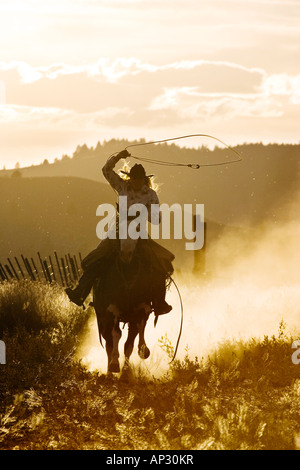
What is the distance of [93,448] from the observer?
7.95 m

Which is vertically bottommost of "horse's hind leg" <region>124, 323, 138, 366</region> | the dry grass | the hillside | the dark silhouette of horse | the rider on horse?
the hillside

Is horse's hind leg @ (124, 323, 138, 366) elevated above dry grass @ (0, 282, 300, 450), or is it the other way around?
horse's hind leg @ (124, 323, 138, 366)

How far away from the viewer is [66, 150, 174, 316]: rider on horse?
11.1 metres

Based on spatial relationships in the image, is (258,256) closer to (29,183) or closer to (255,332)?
(255,332)

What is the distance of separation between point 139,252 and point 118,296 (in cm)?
67

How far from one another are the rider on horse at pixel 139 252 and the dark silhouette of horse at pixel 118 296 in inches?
3.7

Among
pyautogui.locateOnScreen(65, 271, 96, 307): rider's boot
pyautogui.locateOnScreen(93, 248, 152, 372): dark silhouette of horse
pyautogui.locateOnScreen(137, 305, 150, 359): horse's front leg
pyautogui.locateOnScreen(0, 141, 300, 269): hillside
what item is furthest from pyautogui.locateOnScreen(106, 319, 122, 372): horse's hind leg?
pyautogui.locateOnScreen(0, 141, 300, 269): hillside

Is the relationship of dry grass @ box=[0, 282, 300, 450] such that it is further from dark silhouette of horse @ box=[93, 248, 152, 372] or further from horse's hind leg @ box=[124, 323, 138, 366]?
dark silhouette of horse @ box=[93, 248, 152, 372]

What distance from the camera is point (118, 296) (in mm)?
11023

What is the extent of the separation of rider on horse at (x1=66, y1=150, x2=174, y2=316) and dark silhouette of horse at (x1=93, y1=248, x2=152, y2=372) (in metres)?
0.09

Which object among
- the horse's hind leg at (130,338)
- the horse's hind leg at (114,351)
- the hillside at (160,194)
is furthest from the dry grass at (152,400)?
the hillside at (160,194)

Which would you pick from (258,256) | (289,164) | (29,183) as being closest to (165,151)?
(289,164)

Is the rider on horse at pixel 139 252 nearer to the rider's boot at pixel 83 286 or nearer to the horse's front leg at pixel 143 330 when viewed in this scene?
the rider's boot at pixel 83 286

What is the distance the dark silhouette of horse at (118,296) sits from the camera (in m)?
11.0
